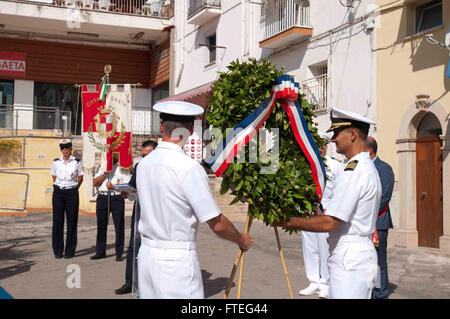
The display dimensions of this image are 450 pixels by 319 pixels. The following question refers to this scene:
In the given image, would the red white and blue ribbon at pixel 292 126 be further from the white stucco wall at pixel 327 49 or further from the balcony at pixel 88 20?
the balcony at pixel 88 20

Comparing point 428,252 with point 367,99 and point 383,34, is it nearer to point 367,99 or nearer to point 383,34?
point 367,99

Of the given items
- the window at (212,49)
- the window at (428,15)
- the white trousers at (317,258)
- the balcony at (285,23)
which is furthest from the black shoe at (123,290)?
the window at (212,49)

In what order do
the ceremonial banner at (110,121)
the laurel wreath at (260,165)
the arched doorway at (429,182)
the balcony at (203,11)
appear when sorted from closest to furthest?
the laurel wreath at (260,165) < the ceremonial banner at (110,121) < the arched doorway at (429,182) < the balcony at (203,11)

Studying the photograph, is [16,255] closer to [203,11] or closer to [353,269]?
[353,269]

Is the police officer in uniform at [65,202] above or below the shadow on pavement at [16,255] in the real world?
above

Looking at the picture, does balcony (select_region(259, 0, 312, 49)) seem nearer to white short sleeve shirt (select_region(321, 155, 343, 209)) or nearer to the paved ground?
the paved ground

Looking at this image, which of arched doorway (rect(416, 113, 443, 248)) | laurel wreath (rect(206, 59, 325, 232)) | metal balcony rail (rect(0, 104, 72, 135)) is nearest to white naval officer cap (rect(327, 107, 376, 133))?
laurel wreath (rect(206, 59, 325, 232))

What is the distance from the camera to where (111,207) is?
8.91 metres

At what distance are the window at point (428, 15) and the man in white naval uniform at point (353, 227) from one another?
901cm

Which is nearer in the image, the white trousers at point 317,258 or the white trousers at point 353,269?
the white trousers at point 353,269

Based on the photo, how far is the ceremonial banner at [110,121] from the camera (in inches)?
371

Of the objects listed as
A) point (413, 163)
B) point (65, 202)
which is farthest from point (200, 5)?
point (65, 202)

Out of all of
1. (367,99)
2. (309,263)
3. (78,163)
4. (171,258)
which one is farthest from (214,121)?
(367,99)
